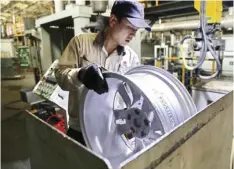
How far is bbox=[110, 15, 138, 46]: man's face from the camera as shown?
987 millimetres

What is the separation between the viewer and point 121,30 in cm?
101

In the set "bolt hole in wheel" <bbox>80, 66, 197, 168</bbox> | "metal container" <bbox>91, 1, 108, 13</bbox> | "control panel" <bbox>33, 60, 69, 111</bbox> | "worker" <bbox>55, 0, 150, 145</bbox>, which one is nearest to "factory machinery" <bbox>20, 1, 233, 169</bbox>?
"bolt hole in wheel" <bbox>80, 66, 197, 168</bbox>

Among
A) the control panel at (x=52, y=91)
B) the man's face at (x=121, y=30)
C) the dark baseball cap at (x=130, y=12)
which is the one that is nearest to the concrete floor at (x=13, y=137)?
the control panel at (x=52, y=91)

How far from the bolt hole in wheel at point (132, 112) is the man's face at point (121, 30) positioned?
0.20 meters

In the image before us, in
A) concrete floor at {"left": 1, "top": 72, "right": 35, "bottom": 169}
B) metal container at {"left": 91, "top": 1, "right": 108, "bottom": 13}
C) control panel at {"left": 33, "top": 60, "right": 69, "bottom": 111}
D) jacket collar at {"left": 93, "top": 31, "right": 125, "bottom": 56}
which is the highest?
metal container at {"left": 91, "top": 1, "right": 108, "bottom": 13}

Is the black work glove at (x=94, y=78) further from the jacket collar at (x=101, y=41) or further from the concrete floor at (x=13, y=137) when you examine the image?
the concrete floor at (x=13, y=137)

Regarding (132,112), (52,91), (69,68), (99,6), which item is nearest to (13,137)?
(52,91)

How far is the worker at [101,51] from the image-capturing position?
3.03 ft

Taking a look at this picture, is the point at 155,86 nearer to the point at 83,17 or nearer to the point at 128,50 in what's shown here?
the point at 128,50

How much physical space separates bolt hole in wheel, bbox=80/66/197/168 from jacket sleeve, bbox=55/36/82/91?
84mm

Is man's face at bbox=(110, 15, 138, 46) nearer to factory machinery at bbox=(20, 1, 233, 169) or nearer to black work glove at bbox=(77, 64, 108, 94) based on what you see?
factory machinery at bbox=(20, 1, 233, 169)

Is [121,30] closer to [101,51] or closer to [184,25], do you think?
[101,51]

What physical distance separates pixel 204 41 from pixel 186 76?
176 centimetres

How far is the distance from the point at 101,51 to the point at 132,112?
1.34 feet
